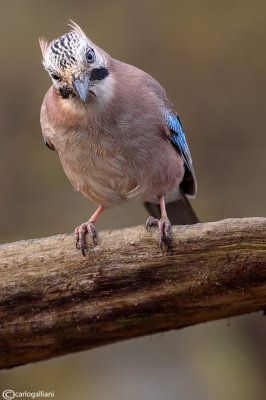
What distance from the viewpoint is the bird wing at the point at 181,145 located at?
183 inches

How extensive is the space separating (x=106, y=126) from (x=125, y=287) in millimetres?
1063

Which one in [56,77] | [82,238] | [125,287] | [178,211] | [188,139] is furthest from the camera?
[188,139]

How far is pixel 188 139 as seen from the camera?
675 centimetres

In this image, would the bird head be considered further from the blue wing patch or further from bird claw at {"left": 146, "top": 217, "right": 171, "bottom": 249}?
bird claw at {"left": 146, "top": 217, "right": 171, "bottom": 249}

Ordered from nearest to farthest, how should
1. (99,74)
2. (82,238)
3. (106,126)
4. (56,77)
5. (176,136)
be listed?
(82,238), (56,77), (99,74), (106,126), (176,136)

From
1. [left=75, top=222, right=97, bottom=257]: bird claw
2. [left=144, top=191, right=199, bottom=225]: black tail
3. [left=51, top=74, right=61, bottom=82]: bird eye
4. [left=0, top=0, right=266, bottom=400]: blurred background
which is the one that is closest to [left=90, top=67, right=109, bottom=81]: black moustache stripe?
[left=51, top=74, right=61, bottom=82]: bird eye

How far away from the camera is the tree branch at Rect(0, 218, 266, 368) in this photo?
11.6 feet

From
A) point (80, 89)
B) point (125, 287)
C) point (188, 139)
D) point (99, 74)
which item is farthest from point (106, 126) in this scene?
point (188, 139)

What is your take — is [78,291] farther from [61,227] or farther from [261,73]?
[261,73]

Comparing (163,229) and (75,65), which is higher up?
(75,65)

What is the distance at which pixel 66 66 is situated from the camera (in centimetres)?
386

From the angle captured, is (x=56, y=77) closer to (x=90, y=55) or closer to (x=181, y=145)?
(x=90, y=55)

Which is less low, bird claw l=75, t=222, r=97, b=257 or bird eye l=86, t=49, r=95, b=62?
bird eye l=86, t=49, r=95, b=62

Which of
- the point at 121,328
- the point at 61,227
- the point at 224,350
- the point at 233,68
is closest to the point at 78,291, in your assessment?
the point at 121,328
